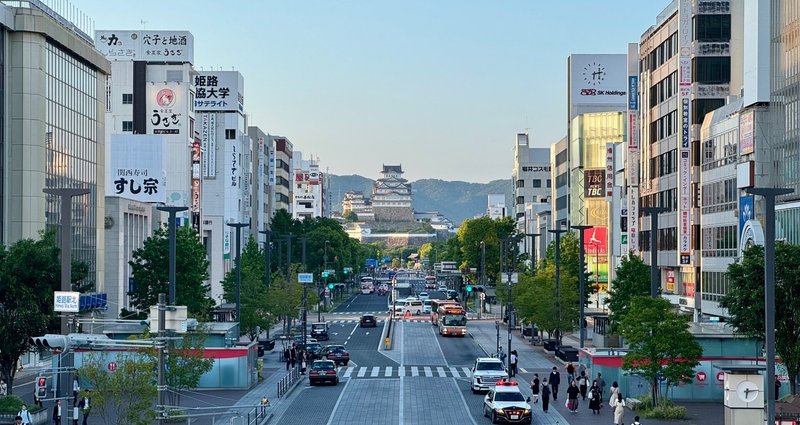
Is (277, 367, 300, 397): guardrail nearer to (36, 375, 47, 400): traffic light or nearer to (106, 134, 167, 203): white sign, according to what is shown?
(36, 375, 47, 400): traffic light

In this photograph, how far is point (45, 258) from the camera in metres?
55.7

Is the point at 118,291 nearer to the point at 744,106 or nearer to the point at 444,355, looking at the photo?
the point at 444,355

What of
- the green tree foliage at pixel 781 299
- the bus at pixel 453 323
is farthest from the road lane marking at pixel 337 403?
the bus at pixel 453 323

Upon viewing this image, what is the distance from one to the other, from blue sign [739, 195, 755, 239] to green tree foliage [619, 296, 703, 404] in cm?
1773

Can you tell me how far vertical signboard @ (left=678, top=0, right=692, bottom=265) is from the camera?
3588 inches

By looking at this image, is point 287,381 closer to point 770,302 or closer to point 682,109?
point 682,109

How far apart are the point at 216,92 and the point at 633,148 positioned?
48.7 metres

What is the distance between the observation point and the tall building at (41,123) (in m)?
79.4

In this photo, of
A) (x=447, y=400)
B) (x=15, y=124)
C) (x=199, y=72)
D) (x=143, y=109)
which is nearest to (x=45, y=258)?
(x=447, y=400)

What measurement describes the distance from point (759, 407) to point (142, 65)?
316 ft

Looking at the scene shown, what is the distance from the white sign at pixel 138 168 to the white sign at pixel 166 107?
517 inches

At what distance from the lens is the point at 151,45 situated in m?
128

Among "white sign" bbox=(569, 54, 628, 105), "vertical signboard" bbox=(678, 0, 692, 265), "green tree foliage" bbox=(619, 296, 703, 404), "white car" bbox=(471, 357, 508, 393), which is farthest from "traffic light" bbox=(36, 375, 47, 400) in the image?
"white sign" bbox=(569, 54, 628, 105)

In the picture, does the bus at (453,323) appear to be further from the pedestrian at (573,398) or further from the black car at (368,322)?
the pedestrian at (573,398)
